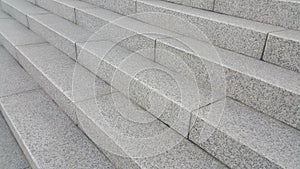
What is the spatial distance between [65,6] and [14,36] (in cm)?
82

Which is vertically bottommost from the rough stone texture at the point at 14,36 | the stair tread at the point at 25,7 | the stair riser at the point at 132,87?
the rough stone texture at the point at 14,36

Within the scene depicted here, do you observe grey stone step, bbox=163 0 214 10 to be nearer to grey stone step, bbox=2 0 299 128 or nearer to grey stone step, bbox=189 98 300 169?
grey stone step, bbox=2 0 299 128

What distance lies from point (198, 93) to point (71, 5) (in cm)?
240

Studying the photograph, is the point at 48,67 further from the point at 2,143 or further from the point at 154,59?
the point at 154,59

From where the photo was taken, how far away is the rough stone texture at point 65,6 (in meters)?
3.39

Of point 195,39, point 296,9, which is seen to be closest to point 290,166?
point 296,9

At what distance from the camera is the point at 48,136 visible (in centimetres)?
197

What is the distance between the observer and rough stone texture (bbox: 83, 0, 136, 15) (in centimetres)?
291

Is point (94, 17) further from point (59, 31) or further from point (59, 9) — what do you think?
point (59, 9)

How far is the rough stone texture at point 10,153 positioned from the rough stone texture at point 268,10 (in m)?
2.11

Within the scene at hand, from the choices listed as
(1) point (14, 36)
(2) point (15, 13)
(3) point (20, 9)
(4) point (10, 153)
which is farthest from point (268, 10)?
(2) point (15, 13)

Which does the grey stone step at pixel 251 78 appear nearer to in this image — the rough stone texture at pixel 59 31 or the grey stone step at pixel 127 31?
the grey stone step at pixel 127 31

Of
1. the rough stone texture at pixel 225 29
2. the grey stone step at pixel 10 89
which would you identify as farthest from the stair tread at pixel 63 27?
the rough stone texture at pixel 225 29

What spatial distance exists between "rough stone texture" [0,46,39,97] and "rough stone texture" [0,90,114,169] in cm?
17
